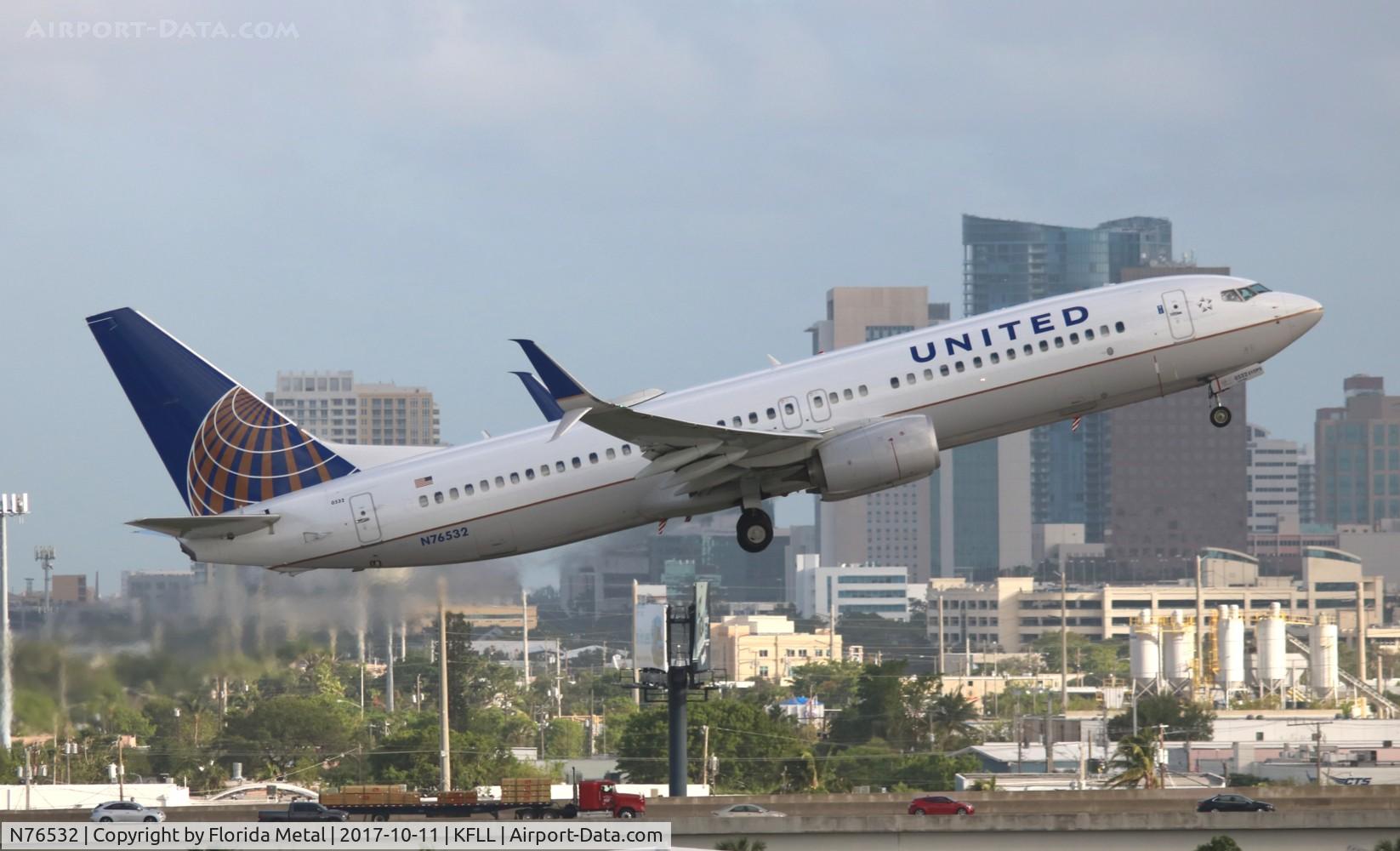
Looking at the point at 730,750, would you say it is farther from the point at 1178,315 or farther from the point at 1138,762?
the point at 1178,315

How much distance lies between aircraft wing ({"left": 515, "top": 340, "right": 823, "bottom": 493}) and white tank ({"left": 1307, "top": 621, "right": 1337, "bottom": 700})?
14069 cm

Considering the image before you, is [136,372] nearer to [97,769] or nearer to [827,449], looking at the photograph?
[827,449]

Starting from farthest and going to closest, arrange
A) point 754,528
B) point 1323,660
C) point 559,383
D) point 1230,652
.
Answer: point 1323,660
point 1230,652
point 754,528
point 559,383

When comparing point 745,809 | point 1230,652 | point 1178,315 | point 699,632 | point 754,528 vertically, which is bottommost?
point 1230,652

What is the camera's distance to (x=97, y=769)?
124m

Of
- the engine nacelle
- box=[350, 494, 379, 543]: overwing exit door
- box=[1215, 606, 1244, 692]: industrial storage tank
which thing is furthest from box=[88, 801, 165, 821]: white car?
box=[1215, 606, 1244, 692]: industrial storage tank

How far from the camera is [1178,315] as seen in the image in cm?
5181

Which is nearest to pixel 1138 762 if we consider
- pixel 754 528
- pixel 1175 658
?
pixel 1175 658

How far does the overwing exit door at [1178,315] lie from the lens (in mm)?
51625

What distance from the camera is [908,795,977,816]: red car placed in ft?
Answer: 216

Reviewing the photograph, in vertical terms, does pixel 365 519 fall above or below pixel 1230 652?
above

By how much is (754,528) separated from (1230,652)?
128 metres
